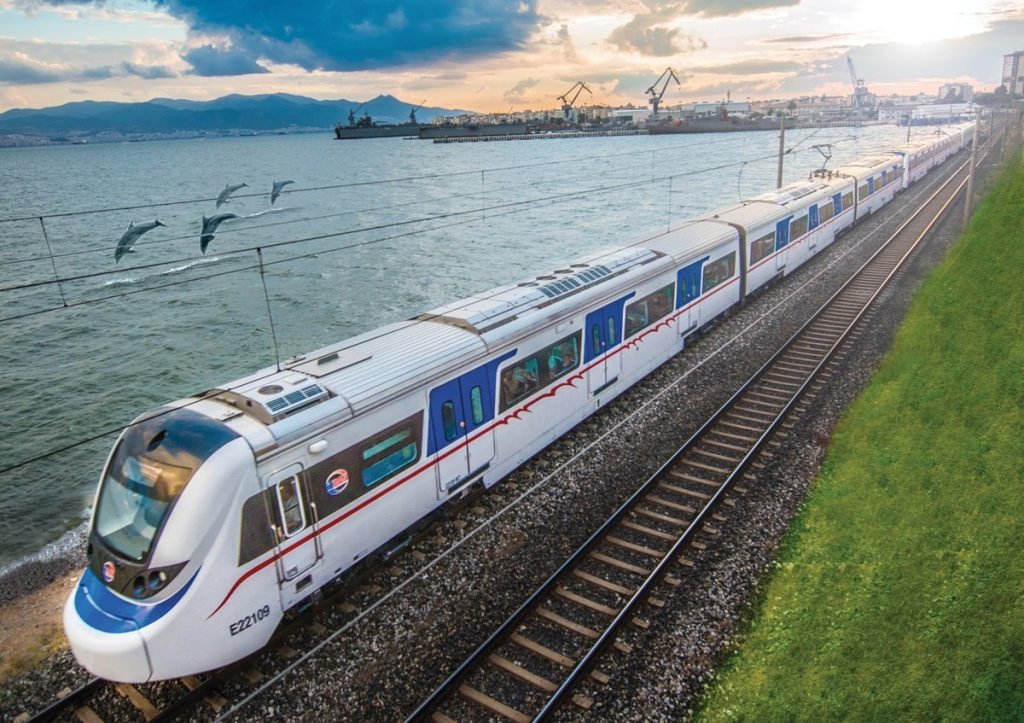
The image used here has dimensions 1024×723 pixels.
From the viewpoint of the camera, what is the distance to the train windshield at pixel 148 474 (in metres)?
8.42

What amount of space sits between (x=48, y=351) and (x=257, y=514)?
33.3 meters

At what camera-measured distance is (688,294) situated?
20.4m

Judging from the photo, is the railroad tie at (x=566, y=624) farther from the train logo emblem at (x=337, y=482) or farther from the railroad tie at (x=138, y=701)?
the railroad tie at (x=138, y=701)

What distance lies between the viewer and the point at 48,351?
35.0 m

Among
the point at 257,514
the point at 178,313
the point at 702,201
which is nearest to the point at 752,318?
the point at 257,514

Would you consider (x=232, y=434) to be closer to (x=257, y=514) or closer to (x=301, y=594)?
(x=257, y=514)

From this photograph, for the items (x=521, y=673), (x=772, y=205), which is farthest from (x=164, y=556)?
(x=772, y=205)

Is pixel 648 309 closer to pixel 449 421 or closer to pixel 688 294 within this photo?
pixel 688 294

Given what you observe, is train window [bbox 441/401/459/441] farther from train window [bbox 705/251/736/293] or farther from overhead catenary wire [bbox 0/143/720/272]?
overhead catenary wire [bbox 0/143/720/272]

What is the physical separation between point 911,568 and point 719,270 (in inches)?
546

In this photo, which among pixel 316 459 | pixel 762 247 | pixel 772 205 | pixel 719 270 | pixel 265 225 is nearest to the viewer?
pixel 316 459

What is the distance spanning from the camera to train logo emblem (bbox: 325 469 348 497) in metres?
9.94

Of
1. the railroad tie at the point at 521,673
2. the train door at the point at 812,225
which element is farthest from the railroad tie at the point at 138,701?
the train door at the point at 812,225

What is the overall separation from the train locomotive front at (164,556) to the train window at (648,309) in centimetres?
1115
